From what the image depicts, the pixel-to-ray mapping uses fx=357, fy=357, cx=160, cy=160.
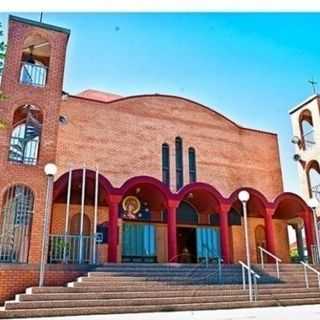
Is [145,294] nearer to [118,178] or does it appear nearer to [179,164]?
[118,178]

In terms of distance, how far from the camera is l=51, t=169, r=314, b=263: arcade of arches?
41.2 feet

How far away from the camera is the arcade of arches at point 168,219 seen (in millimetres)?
12547

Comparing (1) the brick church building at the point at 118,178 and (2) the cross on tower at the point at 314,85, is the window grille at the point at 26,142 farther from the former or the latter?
(2) the cross on tower at the point at 314,85

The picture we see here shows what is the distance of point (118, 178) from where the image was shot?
1541cm

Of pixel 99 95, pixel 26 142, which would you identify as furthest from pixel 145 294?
pixel 99 95

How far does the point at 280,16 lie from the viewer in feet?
12.3

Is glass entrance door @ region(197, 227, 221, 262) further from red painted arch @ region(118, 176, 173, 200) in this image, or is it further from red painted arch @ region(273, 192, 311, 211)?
red painted arch @ region(118, 176, 173, 200)

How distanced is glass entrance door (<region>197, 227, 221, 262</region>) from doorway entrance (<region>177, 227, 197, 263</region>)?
229 mm

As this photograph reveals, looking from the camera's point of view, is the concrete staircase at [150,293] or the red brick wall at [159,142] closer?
the concrete staircase at [150,293]

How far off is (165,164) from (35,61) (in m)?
7.07

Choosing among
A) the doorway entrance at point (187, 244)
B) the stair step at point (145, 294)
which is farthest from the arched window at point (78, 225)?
the stair step at point (145, 294)

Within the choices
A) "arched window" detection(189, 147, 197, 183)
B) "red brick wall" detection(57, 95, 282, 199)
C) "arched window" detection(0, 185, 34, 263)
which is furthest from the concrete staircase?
"arched window" detection(189, 147, 197, 183)

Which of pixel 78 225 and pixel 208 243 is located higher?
pixel 78 225

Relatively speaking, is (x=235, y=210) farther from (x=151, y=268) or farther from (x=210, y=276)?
(x=151, y=268)
